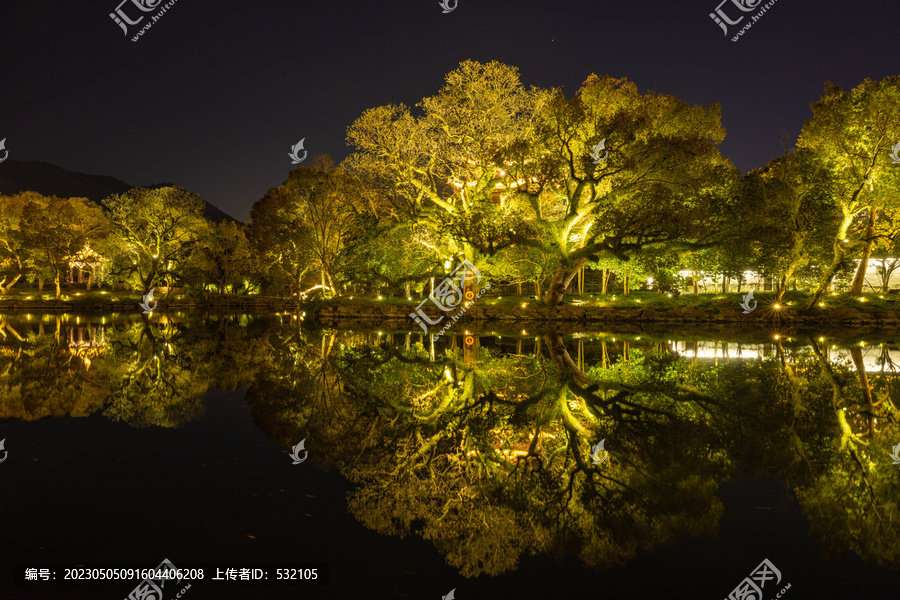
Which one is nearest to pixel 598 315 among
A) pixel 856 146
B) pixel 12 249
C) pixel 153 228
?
pixel 856 146

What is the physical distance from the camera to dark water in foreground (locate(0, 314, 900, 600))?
3441 mm

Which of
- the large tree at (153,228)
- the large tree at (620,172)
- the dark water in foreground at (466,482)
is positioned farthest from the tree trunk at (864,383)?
the large tree at (153,228)

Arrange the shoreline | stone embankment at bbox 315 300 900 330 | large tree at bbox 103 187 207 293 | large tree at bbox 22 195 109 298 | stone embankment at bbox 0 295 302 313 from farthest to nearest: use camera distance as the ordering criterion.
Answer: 1. large tree at bbox 22 195 109 298
2. large tree at bbox 103 187 207 293
3. stone embankment at bbox 0 295 302 313
4. the shoreline
5. stone embankment at bbox 315 300 900 330

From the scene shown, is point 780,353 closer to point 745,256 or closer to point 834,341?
point 834,341

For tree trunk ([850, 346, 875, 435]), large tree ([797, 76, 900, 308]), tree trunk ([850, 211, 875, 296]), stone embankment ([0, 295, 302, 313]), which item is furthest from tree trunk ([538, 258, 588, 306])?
stone embankment ([0, 295, 302, 313])

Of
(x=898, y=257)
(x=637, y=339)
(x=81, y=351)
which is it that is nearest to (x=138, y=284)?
(x=81, y=351)

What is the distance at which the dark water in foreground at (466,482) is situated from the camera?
344cm

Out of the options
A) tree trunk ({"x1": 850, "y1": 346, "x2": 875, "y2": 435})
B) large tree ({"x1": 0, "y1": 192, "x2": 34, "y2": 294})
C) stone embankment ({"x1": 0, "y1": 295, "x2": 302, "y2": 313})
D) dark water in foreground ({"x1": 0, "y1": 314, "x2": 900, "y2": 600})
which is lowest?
dark water in foreground ({"x1": 0, "y1": 314, "x2": 900, "y2": 600})

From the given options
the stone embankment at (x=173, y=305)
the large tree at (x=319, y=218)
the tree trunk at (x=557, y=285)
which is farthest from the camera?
the stone embankment at (x=173, y=305)

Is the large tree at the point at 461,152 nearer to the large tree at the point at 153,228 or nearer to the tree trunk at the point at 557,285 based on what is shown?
the tree trunk at the point at 557,285

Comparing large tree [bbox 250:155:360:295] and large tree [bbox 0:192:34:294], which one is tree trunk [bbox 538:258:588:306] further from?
large tree [bbox 0:192:34:294]

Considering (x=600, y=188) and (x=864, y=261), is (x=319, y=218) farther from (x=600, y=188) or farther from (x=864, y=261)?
(x=864, y=261)

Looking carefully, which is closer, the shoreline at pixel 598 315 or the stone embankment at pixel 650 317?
the stone embankment at pixel 650 317

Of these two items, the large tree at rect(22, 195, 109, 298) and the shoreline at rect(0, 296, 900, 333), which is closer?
the shoreline at rect(0, 296, 900, 333)
